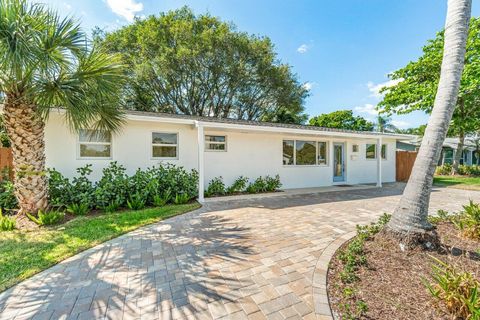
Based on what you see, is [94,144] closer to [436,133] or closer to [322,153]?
[436,133]

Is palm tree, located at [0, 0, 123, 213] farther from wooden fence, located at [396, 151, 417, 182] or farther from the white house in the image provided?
wooden fence, located at [396, 151, 417, 182]

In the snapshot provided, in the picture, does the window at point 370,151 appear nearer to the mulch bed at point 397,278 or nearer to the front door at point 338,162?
the front door at point 338,162

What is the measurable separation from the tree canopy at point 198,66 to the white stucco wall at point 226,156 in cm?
1111

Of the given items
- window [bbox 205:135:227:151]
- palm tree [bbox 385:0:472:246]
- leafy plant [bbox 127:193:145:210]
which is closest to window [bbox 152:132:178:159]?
window [bbox 205:135:227:151]

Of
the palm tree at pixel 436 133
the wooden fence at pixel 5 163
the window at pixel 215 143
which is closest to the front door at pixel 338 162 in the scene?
the window at pixel 215 143

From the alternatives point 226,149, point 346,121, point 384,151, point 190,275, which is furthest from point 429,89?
point 346,121

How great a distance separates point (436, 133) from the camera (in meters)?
3.65

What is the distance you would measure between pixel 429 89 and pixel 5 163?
68.6ft

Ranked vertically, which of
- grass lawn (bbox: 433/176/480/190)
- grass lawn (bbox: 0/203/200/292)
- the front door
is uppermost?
the front door

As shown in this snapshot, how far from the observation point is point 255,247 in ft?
13.5

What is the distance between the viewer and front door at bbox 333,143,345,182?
12.5 meters

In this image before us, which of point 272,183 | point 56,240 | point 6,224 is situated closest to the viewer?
point 56,240

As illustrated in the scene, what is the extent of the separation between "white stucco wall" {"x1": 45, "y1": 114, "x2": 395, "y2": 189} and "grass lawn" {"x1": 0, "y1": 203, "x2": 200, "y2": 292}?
2601 mm

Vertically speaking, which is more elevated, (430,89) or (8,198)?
(430,89)
